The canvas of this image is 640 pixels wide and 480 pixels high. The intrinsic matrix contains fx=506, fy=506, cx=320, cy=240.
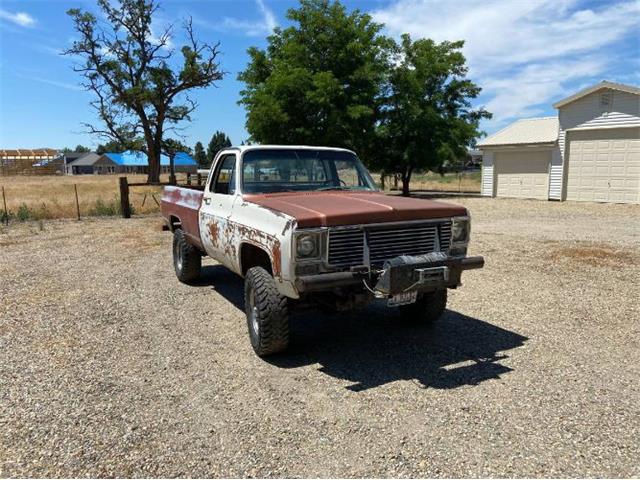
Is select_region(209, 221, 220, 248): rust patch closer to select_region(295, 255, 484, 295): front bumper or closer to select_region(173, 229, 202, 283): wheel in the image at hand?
select_region(173, 229, 202, 283): wheel

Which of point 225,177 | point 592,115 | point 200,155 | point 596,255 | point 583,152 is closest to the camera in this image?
point 225,177

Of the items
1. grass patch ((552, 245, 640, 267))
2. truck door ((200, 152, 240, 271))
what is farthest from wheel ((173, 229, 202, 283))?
grass patch ((552, 245, 640, 267))

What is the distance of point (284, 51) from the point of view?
23406 millimetres

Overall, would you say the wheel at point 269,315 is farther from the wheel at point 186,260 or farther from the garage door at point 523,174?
the garage door at point 523,174

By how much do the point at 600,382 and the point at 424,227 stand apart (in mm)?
1834

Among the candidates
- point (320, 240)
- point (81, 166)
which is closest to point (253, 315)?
point (320, 240)

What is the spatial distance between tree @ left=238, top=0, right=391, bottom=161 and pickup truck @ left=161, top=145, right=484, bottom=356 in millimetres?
16759

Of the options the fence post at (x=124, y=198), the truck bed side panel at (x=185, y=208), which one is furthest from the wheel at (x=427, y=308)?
the fence post at (x=124, y=198)

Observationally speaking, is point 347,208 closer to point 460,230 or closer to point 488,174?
point 460,230

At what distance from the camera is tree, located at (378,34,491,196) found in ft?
84.0

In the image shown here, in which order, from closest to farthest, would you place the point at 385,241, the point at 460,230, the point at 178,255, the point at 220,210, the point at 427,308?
the point at 385,241 < the point at 460,230 < the point at 427,308 < the point at 220,210 < the point at 178,255

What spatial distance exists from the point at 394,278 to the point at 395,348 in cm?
116

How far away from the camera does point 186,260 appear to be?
284 inches

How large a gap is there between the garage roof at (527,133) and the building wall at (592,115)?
102cm
